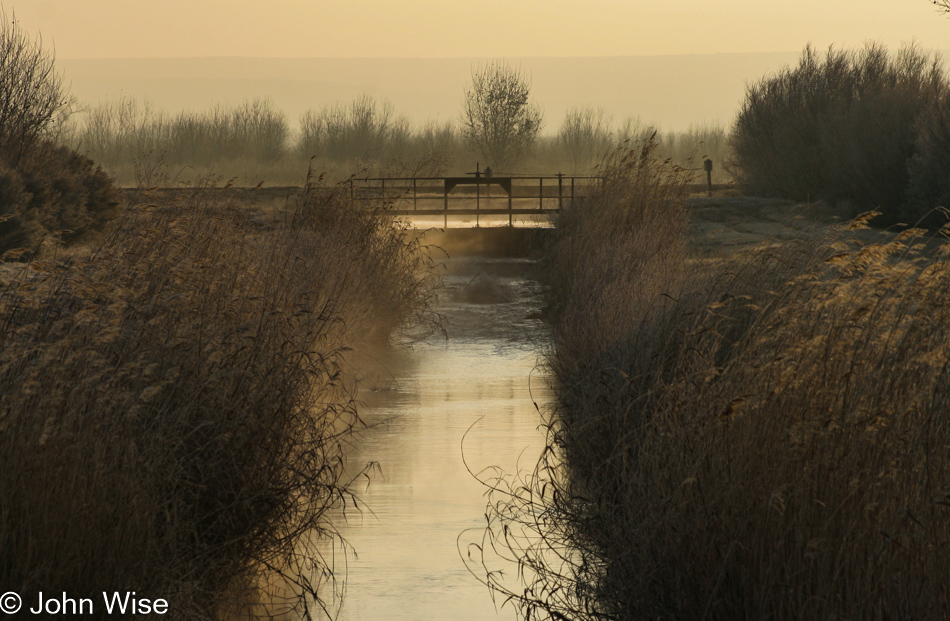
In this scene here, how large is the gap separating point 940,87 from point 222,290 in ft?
77.0

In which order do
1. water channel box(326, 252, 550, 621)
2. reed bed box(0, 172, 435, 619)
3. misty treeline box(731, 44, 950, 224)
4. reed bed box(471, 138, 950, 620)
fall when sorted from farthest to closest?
1. misty treeline box(731, 44, 950, 224)
2. water channel box(326, 252, 550, 621)
3. reed bed box(0, 172, 435, 619)
4. reed bed box(471, 138, 950, 620)

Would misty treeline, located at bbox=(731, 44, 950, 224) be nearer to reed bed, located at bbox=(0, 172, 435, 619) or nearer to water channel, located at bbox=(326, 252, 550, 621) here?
water channel, located at bbox=(326, 252, 550, 621)

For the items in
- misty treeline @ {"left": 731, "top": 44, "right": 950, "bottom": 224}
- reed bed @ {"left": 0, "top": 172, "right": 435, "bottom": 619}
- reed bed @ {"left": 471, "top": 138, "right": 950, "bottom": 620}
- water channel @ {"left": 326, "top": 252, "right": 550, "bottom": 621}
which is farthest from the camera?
misty treeline @ {"left": 731, "top": 44, "right": 950, "bottom": 224}

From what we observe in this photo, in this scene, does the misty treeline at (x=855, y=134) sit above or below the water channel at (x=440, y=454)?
above

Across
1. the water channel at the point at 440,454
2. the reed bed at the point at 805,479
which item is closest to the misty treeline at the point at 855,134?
the water channel at the point at 440,454

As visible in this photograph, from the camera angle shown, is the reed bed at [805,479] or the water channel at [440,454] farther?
the water channel at [440,454]

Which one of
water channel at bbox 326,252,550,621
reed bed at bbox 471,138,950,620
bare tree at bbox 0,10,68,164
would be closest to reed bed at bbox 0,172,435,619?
water channel at bbox 326,252,550,621

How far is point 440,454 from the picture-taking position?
28.0 feet

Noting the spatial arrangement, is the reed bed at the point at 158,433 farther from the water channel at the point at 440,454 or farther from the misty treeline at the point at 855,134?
the misty treeline at the point at 855,134

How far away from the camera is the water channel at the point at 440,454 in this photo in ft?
18.2

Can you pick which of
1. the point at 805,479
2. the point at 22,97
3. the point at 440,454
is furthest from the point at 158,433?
the point at 22,97

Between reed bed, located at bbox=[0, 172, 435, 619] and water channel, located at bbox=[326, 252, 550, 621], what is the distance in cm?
34

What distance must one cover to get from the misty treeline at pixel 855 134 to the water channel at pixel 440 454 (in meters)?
8.74

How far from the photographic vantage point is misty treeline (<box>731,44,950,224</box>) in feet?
65.9
